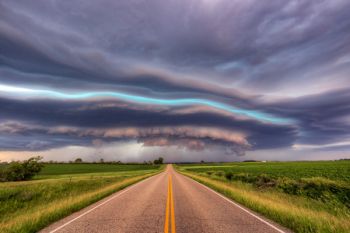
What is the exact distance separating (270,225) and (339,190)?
45.8 ft

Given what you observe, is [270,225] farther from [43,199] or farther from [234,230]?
[43,199]

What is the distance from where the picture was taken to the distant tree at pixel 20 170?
166 feet

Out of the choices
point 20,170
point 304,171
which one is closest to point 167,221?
point 304,171

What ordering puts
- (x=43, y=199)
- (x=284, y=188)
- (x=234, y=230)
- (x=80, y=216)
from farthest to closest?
(x=284, y=188) < (x=43, y=199) < (x=80, y=216) < (x=234, y=230)

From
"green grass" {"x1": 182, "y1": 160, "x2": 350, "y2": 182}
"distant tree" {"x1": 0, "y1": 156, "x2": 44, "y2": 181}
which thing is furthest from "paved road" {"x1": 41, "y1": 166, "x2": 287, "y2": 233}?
"distant tree" {"x1": 0, "y1": 156, "x2": 44, "y2": 181}

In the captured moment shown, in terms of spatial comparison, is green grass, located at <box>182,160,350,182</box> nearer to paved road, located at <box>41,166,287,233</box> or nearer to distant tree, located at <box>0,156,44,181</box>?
paved road, located at <box>41,166,287,233</box>

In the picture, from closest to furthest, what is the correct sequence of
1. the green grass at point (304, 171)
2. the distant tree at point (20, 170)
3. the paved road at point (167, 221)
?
the paved road at point (167, 221), the green grass at point (304, 171), the distant tree at point (20, 170)

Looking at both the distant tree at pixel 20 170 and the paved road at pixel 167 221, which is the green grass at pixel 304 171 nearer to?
the paved road at pixel 167 221

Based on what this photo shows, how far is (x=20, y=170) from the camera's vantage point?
5197 centimetres

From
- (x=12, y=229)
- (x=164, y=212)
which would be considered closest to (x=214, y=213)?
(x=164, y=212)

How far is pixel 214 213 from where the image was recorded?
1041 cm

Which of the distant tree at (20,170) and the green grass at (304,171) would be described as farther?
the distant tree at (20,170)

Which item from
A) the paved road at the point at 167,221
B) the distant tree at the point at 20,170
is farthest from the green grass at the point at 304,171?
the distant tree at the point at 20,170

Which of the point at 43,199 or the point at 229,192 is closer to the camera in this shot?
the point at 43,199
